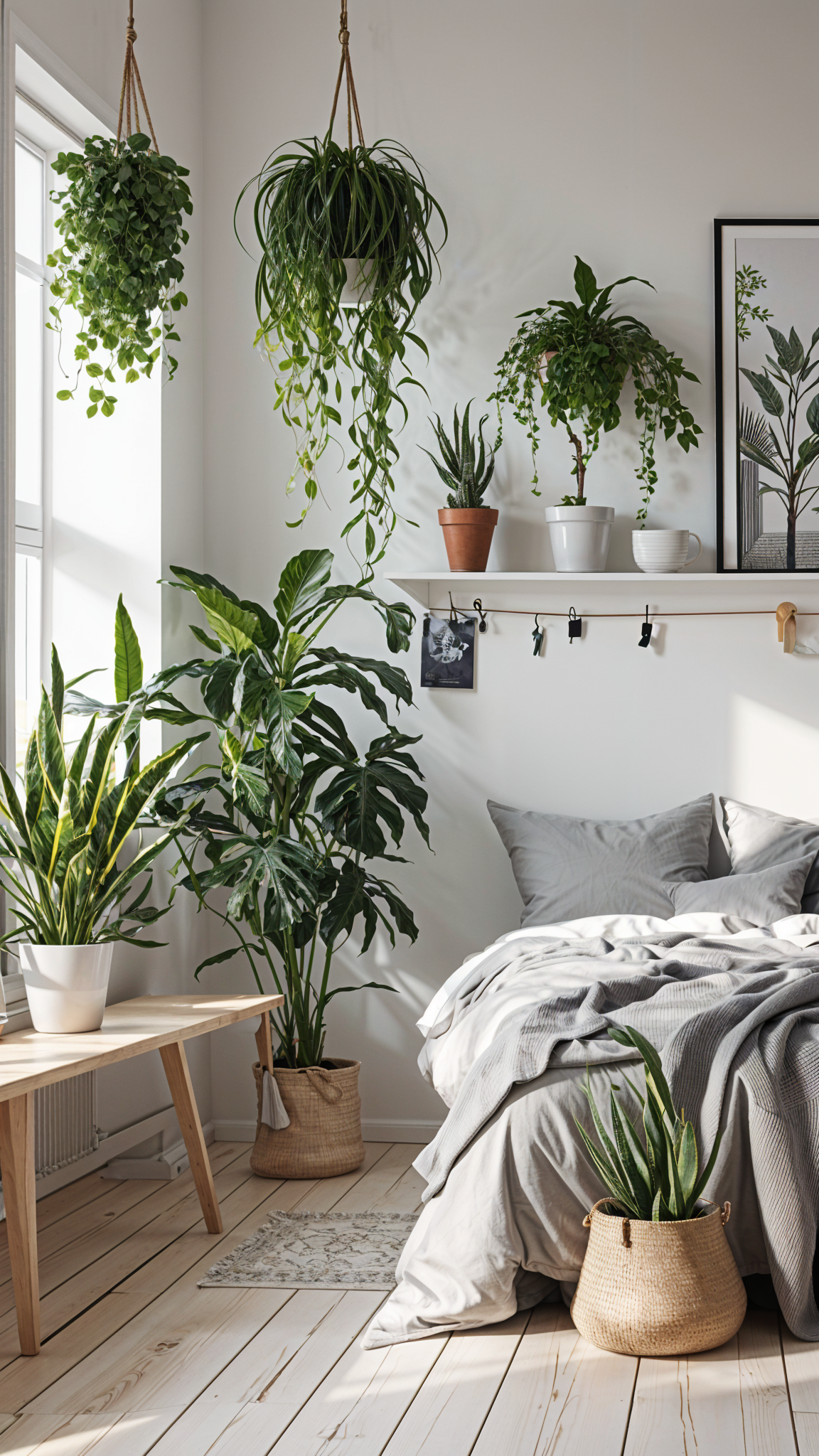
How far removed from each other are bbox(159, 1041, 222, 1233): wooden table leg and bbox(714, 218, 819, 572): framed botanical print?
7.10ft

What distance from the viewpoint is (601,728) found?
3.96 m

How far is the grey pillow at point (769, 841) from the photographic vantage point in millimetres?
3531

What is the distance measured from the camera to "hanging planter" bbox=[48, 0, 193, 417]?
2.85 metres

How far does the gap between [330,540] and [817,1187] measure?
244 centimetres

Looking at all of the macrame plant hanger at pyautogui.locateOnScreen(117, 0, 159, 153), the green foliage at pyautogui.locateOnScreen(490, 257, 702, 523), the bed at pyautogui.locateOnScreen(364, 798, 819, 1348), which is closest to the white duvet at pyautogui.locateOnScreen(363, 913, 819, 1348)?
the bed at pyautogui.locateOnScreen(364, 798, 819, 1348)

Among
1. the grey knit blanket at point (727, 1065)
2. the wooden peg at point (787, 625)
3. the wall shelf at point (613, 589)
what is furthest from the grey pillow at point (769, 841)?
the grey knit blanket at point (727, 1065)

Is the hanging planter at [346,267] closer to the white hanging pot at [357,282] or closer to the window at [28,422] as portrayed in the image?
the white hanging pot at [357,282]

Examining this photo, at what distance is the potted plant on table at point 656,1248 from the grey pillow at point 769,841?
1.37 m

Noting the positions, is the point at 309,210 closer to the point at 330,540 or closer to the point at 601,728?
the point at 330,540

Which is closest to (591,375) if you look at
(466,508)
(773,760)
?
(466,508)

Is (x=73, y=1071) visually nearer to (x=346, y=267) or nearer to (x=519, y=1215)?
(x=519, y=1215)

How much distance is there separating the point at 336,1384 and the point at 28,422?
2504mm

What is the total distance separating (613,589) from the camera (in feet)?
12.9

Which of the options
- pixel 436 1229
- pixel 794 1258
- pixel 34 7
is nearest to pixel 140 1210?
pixel 436 1229
